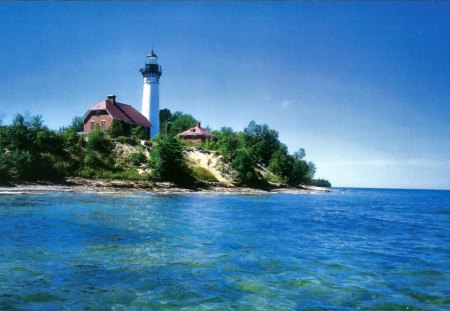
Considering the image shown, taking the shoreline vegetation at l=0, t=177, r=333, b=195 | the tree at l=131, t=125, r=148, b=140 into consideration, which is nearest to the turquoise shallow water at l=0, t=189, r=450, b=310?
the shoreline vegetation at l=0, t=177, r=333, b=195

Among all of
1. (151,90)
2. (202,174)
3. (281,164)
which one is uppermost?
(151,90)

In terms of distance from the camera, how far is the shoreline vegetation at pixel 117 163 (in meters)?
44.7

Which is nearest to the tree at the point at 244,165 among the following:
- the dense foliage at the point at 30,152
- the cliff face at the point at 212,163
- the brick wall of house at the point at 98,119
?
the cliff face at the point at 212,163

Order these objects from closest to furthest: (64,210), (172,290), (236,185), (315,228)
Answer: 1. (172,290)
2. (315,228)
3. (64,210)
4. (236,185)

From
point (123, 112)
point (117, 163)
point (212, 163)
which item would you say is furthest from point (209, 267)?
point (123, 112)

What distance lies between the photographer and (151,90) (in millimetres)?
75312

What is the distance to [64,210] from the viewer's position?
82.9 ft

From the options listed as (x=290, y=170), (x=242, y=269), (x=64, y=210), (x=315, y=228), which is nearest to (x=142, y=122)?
(x=290, y=170)

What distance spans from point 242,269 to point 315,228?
12958mm

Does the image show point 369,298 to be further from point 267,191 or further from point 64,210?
point 267,191

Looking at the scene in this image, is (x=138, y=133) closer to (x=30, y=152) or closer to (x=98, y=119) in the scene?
(x=98, y=119)

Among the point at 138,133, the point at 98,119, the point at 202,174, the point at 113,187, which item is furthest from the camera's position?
the point at 138,133

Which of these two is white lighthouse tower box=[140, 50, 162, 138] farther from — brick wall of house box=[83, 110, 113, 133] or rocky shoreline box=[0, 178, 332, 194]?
rocky shoreline box=[0, 178, 332, 194]

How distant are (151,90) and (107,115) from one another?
13.3 metres
